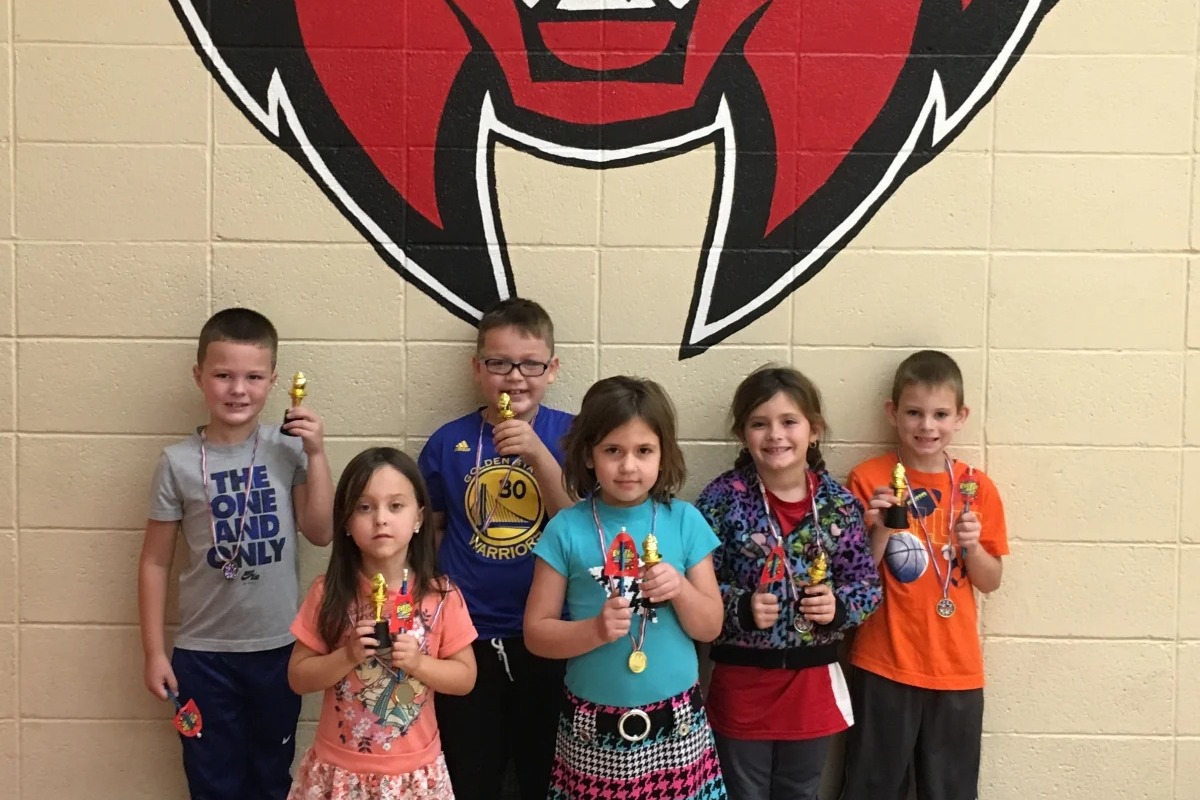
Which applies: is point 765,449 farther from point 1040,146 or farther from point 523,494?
point 1040,146

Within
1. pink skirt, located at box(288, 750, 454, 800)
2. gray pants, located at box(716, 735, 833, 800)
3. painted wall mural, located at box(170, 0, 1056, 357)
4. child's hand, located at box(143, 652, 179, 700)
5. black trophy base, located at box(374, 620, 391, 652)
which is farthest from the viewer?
painted wall mural, located at box(170, 0, 1056, 357)

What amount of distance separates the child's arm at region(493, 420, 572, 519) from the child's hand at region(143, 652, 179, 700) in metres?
1.12

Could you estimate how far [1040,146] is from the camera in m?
3.00

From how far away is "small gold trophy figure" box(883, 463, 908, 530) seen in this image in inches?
Answer: 107

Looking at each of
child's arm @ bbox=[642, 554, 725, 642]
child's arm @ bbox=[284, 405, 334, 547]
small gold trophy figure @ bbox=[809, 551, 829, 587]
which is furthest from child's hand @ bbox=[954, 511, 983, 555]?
child's arm @ bbox=[284, 405, 334, 547]

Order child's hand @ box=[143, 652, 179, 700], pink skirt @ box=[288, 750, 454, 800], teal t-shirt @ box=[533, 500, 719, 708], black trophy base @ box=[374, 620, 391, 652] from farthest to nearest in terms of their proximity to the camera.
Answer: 1. child's hand @ box=[143, 652, 179, 700]
2. teal t-shirt @ box=[533, 500, 719, 708]
3. pink skirt @ box=[288, 750, 454, 800]
4. black trophy base @ box=[374, 620, 391, 652]

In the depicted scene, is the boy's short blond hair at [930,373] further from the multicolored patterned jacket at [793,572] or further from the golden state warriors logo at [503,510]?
the golden state warriors logo at [503,510]

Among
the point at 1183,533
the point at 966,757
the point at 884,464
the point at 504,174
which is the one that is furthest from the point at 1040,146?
the point at 966,757

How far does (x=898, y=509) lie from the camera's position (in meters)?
2.72

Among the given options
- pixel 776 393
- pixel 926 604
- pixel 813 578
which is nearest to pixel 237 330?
pixel 776 393

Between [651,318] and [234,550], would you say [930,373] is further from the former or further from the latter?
[234,550]

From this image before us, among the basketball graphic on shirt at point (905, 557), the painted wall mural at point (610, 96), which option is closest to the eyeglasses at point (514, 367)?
the painted wall mural at point (610, 96)

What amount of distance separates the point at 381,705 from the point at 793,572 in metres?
1.09

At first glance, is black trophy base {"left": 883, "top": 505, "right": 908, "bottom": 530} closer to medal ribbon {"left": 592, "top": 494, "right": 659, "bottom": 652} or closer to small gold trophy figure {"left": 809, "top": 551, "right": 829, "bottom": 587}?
small gold trophy figure {"left": 809, "top": 551, "right": 829, "bottom": 587}
